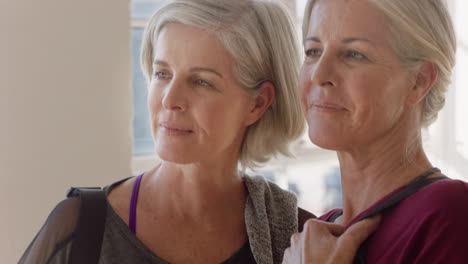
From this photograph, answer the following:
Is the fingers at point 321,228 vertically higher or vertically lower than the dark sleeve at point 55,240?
higher

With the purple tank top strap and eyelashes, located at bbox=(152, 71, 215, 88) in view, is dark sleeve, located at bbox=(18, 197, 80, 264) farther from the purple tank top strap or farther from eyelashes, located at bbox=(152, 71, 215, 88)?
eyelashes, located at bbox=(152, 71, 215, 88)

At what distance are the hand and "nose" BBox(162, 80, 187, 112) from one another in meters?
0.53

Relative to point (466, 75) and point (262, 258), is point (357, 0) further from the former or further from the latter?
point (466, 75)

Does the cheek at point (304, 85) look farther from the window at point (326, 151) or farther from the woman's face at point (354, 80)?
the window at point (326, 151)

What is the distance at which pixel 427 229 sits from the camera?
4.29ft

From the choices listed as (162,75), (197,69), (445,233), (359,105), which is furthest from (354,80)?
(162,75)

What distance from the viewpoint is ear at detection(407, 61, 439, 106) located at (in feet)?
4.77

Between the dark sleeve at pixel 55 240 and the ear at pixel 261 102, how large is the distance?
0.61 m

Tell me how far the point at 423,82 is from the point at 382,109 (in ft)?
0.37

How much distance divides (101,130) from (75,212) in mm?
1217

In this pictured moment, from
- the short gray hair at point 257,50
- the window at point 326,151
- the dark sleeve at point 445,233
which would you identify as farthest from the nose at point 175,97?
the window at point 326,151

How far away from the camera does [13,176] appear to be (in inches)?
109

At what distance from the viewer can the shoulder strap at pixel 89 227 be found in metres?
1.71

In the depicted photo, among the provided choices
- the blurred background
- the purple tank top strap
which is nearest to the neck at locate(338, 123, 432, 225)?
the purple tank top strap
